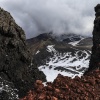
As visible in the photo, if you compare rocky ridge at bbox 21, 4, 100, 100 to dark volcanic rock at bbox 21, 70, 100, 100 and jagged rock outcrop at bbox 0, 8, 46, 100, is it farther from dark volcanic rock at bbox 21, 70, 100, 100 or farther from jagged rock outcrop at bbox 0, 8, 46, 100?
jagged rock outcrop at bbox 0, 8, 46, 100

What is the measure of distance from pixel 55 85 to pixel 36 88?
1048mm

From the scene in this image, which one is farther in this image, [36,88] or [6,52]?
[6,52]

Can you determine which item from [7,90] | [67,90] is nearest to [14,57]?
[7,90]

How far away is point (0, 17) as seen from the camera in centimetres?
7156

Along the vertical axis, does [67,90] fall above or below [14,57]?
below

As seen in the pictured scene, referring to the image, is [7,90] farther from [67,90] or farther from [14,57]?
[67,90]

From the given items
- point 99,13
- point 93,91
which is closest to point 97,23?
point 99,13

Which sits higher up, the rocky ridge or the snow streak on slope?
the snow streak on slope

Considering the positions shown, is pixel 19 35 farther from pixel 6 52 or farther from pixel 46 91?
pixel 46 91

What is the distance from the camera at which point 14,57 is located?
2822 inches

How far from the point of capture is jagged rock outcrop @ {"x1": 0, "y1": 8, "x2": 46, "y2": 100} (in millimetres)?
67938

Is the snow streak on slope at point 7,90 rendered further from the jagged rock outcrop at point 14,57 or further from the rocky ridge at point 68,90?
the rocky ridge at point 68,90

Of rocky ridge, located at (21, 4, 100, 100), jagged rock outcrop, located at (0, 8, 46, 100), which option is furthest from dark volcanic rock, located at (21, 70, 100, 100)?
jagged rock outcrop, located at (0, 8, 46, 100)

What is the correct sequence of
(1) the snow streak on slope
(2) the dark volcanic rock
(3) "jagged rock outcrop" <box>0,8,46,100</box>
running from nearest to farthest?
(2) the dark volcanic rock, (1) the snow streak on slope, (3) "jagged rock outcrop" <box>0,8,46,100</box>
